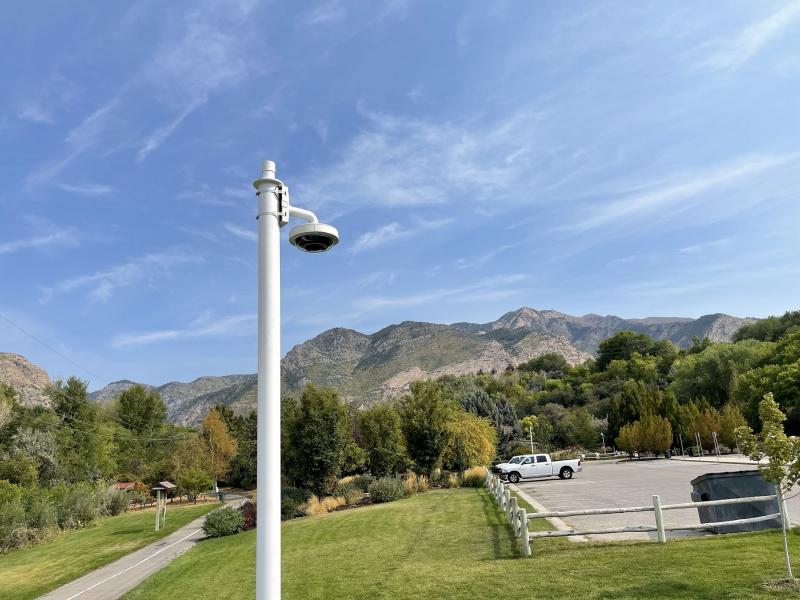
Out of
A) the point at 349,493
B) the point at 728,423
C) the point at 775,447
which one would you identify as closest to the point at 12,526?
the point at 349,493

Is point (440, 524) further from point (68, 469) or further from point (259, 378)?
point (68, 469)

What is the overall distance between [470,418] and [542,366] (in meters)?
100

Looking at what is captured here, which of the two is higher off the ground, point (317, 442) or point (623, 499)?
point (317, 442)

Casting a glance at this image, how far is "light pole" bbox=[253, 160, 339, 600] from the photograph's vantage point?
11.9 ft

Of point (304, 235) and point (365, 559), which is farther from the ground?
point (304, 235)

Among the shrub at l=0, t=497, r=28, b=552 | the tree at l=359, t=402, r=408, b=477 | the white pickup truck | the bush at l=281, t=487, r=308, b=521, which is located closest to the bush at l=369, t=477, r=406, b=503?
the bush at l=281, t=487, r=308, b=521

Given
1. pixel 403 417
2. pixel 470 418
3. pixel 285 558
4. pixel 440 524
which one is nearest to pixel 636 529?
pixel 440 524

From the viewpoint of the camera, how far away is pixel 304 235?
14.7 feet

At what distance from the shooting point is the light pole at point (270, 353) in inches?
142

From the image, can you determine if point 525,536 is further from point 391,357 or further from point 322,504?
point 391,357

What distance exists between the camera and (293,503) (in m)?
24.4

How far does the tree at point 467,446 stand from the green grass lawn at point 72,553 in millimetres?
15641

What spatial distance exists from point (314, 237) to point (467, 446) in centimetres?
3084

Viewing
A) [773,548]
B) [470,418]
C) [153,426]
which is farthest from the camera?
[153,426]
